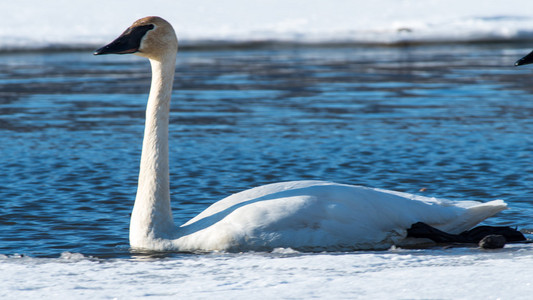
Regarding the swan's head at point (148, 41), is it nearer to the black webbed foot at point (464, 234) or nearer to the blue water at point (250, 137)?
the blue water at point (250, 137)

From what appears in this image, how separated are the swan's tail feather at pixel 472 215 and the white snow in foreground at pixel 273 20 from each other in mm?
21818

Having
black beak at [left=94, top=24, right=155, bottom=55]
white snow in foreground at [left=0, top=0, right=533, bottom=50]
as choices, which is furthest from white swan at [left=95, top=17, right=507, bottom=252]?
white snow in foreground at [left=0, top=0, right=533, bottom=50]

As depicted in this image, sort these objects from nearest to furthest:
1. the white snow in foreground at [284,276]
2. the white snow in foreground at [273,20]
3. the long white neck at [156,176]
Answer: the white snow in foreground at [284,276] → the long white neck at [156,176] → the white snow in foreground at [273,20]

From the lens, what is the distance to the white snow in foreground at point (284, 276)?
4656 mm

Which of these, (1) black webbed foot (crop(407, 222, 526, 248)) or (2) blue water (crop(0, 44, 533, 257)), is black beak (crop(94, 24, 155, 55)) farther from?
(1) black webbed foot (crop(407, 222, 526, 248))

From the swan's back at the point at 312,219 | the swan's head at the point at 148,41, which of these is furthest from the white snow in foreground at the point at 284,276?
the swan's head at the point at 148,41

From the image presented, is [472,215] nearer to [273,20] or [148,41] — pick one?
[148,41]

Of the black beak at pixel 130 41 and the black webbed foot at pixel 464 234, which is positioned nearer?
the black webbed foot at pixel 464 234

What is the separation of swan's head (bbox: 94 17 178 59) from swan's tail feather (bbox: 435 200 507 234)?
2226 millimetres

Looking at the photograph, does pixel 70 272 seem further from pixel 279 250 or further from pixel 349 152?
pixel 349 152

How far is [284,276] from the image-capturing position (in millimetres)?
5043

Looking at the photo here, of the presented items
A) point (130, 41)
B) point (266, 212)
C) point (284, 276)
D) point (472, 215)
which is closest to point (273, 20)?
point (130, 41)

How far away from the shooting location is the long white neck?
20.0 ft

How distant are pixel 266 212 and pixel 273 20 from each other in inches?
1070
